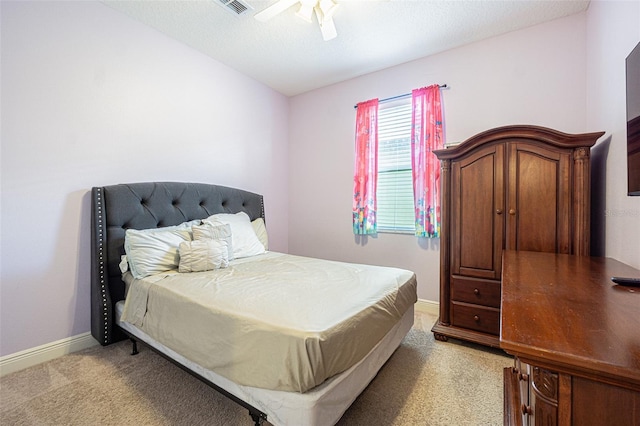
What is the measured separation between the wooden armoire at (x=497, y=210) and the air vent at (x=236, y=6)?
6.37 feet

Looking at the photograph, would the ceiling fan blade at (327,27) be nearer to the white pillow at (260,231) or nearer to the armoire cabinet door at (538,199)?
the armoire cabinet door at (538,199)

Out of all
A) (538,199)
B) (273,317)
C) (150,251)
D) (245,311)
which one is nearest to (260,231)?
(150,251)

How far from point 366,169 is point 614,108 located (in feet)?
6.43

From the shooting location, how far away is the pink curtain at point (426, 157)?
276 cm

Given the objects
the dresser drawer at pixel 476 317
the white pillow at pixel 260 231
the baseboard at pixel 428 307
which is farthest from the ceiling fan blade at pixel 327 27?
the baseboard at pixel 428 307

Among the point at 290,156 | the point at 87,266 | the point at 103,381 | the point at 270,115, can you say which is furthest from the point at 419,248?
the point at 87,266

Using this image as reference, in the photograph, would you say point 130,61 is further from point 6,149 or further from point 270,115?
point 270,115

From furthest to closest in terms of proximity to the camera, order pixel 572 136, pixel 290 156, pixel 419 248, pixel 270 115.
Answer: pixel 290 156 < pixel 270 115 < pixel 419 248 < pixel 572 136

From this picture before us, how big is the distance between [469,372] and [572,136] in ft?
5.47

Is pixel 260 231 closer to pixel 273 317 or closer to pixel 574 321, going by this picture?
pixel 273 317

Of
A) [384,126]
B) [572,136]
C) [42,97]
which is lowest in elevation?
[572,136]

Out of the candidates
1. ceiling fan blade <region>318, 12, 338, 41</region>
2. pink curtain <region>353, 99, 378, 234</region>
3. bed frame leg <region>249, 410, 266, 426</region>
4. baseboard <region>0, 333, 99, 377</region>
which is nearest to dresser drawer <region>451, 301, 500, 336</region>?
pink curtain <region>353, 99, 378, 234</region>

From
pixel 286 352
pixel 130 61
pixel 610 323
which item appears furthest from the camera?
pixel 130 61

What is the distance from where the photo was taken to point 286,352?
1081 mm
